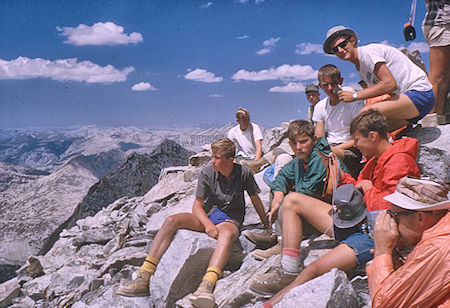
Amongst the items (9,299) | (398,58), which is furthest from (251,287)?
(9,299)

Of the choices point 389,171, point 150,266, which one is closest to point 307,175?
point 389,171

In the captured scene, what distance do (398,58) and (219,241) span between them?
3.89 metres

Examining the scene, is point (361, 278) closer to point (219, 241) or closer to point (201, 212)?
point (219, 241)

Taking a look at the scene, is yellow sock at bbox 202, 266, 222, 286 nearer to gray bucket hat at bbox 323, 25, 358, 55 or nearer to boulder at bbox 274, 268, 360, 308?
boulder at bbox 274, 268, 360, 308

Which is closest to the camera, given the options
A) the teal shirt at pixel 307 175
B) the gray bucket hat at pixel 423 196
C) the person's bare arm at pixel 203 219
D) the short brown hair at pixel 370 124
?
the gray bucket hat at pixel 423 196

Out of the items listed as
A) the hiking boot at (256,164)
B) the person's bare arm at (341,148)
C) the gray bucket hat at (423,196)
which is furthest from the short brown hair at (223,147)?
the hiking boot at (256,164)

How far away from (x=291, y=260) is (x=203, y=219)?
1.82 metres

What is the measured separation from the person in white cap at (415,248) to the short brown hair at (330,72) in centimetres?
304

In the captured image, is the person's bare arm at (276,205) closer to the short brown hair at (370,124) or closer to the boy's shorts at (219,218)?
the boy's shorts at (219,218)

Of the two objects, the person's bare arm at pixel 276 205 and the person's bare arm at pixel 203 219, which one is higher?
the person's bare arm at pixel 276 205

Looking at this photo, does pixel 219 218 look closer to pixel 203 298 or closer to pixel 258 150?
pixel 203 298

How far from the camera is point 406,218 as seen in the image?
9.29 feet

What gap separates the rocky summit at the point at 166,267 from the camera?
3.75 m

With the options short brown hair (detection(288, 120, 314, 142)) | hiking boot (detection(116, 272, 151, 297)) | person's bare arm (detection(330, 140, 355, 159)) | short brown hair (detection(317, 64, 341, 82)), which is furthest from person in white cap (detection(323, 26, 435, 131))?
hiking boot (detection(116, 272, 151, 297))
